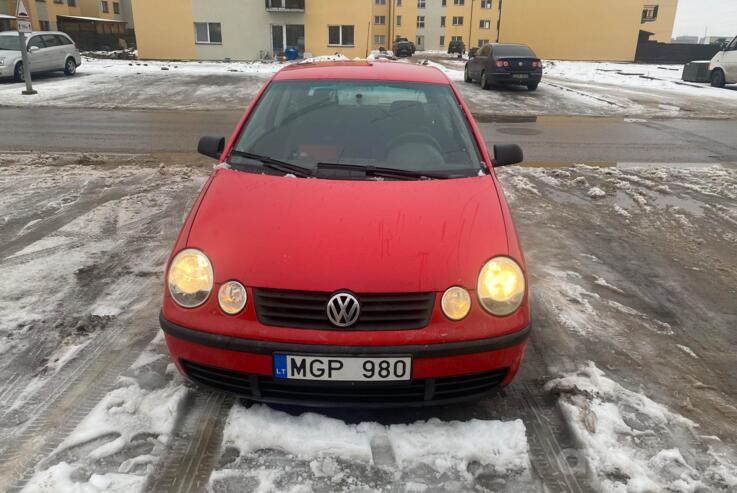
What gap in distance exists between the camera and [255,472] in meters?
2.28

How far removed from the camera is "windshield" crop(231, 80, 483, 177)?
3.28 meters

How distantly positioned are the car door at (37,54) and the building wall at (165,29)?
14145mm

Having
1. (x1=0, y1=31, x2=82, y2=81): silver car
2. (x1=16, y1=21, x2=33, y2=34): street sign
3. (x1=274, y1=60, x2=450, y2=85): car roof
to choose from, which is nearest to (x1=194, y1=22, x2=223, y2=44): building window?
(x1=0, y1=31, x2=82, y2=81): silver car

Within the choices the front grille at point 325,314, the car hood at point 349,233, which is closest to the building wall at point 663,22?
the car hood at point 349,233

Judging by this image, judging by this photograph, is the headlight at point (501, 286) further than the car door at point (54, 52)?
No

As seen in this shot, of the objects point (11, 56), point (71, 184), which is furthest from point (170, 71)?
point (71, 184)

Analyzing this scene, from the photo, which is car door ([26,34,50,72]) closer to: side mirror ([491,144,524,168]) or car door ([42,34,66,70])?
car door ([42,34,66,70])

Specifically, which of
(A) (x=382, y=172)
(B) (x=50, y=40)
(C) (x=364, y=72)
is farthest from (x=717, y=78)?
(B) (x=50, y=40)

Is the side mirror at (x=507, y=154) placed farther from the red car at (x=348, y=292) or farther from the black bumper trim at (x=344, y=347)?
the black bumper trim at (x=344, y=347)

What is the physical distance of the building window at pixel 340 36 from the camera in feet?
110

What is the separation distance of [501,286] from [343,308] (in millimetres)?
748

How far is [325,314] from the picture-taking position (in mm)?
2275

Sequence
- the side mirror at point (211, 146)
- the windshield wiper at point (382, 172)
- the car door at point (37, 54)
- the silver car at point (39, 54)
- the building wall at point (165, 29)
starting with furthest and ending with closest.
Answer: the building wall at point (165, 29) → the car door at point (37, 54) → the silver car at point (39, 54) → the side mirror at point (211, 146) → the windshield wiper at point (382, 172)

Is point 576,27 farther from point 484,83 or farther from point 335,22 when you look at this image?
point 484,83
